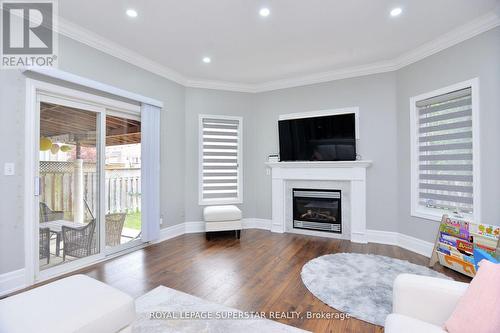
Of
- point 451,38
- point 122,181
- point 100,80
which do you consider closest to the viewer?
point 451,38

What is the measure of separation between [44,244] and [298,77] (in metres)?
4.53

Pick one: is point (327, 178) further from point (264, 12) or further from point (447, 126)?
point (264, 12)

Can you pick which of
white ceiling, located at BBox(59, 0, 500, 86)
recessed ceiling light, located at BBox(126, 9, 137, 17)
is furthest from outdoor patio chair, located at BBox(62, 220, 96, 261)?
recessed ceiling light, located at BBox(126, 9, 137, 17)

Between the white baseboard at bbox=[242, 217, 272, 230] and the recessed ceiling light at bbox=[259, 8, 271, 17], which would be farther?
the white baseboard at bbox=[242, 217, 272, 230]

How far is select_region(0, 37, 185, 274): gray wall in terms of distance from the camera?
2.35 metres

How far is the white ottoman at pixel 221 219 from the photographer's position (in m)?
4.07

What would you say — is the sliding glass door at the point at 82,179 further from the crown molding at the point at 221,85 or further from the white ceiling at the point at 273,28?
the crown molding at the point at 221,85

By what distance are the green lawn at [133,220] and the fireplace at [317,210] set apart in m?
2.76

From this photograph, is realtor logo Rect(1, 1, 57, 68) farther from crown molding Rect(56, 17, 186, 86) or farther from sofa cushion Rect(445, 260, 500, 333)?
sofa cushion Rect(445, 260, 500, 333)

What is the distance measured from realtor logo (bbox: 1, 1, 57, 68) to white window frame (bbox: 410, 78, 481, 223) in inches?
185

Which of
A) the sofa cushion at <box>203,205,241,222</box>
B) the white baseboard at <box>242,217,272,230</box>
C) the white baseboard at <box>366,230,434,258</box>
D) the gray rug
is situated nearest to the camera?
the gray rug

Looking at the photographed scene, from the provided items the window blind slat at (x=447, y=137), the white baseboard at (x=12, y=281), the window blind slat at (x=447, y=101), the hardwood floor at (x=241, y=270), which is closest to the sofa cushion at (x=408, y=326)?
the hardwood floor at (x=241, y=270)

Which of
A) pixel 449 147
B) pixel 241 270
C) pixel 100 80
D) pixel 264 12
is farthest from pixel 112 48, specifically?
pixel 449 147

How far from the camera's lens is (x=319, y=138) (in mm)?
4223
